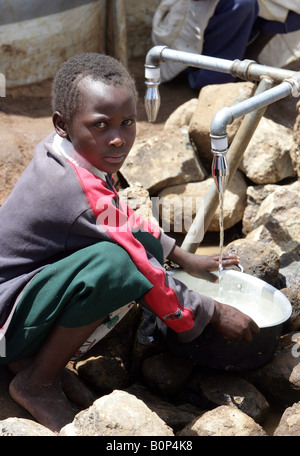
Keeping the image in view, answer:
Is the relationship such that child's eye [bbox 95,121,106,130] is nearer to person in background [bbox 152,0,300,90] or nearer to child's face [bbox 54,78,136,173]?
child's face [bbox 54,78,136,173]

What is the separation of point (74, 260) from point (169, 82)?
398cm

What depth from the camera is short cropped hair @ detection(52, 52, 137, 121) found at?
216 cm

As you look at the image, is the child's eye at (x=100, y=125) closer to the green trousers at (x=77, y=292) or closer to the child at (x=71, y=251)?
the child at (x=71, y=251)

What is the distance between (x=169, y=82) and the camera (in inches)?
227

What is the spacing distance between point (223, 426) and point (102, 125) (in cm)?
107

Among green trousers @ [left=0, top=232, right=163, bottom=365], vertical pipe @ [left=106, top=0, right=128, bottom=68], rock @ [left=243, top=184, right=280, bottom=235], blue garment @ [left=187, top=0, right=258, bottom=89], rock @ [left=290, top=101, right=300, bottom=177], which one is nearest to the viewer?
green trousers @ [left=0, top=232, right=163, bottom=365]

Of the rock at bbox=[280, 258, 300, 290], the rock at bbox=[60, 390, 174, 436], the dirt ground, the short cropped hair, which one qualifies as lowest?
the dirt ground

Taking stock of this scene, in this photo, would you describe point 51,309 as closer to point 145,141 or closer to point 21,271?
point 21,271

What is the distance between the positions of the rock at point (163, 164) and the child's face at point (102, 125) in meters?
1.67

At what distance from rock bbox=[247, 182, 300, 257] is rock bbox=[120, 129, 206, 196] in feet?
1.96

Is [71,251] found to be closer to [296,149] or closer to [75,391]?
[75,391]

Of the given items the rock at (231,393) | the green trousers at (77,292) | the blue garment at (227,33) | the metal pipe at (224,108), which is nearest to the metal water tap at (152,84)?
the metal pipe at (224,108)

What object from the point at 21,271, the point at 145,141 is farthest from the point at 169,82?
the point at 21,271

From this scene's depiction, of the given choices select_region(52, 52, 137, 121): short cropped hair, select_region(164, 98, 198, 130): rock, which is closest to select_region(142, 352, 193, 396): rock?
select_region(52, 52, 137, 121): short cropped hair
